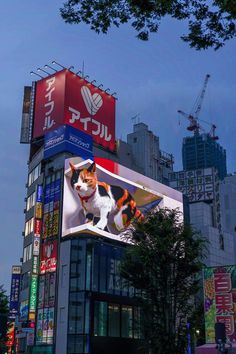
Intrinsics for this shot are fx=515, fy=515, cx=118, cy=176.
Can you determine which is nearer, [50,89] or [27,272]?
[27,272]

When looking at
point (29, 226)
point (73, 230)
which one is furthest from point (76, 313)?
point (29, 226)

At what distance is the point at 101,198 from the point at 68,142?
26.5ft

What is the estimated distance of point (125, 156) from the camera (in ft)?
276

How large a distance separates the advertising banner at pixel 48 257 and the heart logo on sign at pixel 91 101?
20455 mm

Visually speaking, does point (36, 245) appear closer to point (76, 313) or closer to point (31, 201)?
point (31, 201)

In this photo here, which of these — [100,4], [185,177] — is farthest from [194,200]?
[100,4]

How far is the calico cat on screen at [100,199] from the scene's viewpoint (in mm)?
62000

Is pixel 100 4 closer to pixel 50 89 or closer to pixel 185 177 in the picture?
pixel 50 89

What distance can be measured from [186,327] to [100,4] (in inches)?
1083

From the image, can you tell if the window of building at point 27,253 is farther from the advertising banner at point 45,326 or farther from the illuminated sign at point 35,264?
the advertising banner at point 45,326

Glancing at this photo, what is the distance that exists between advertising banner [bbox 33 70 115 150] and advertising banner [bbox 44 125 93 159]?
1.80 m

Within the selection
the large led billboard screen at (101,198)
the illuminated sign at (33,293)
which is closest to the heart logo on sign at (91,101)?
the large led billboard screen at (101,198)

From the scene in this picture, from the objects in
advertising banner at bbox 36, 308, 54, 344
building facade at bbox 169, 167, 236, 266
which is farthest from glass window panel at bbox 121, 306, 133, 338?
building facade at bbox 169, 167, 236, 266

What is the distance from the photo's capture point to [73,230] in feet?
194
